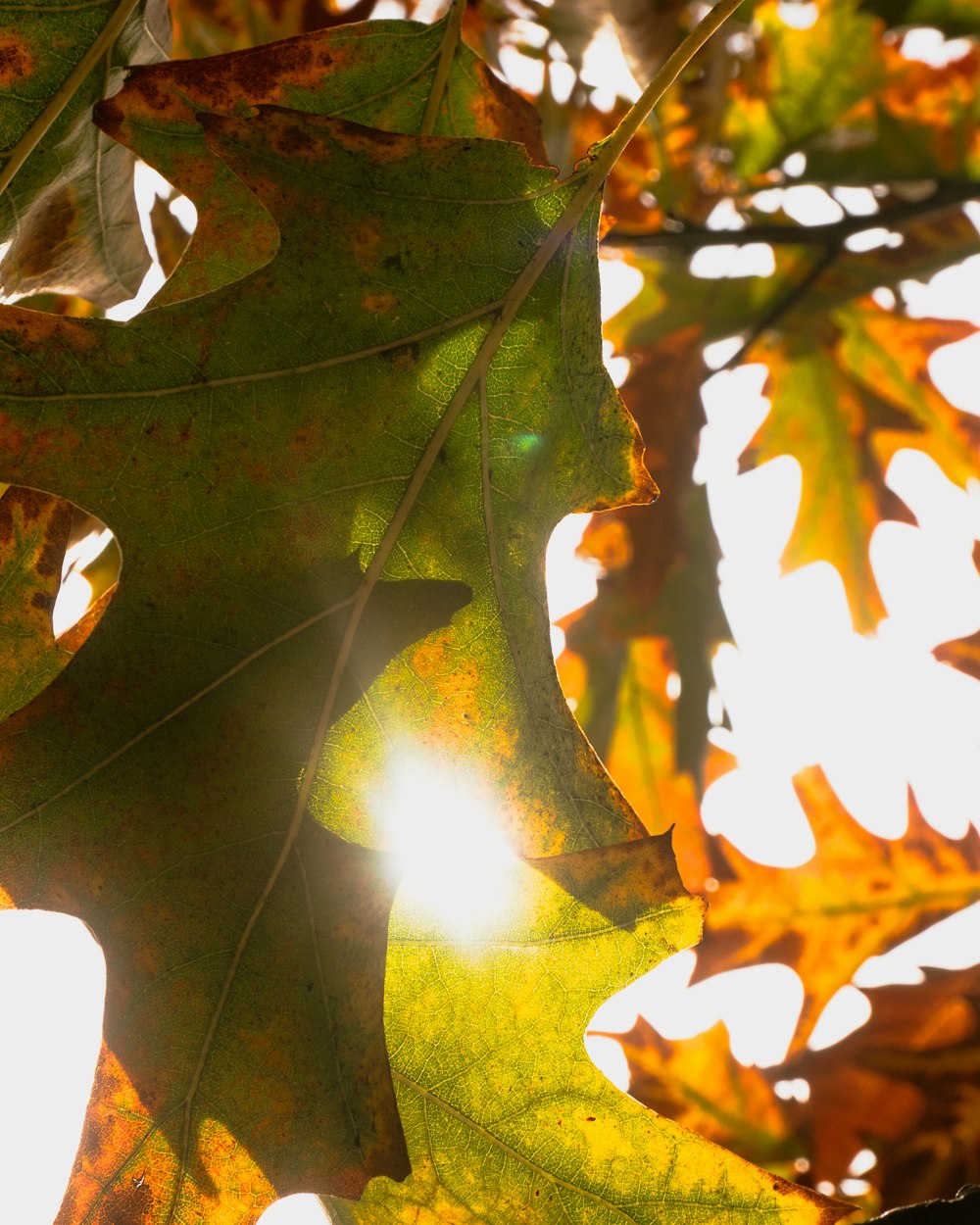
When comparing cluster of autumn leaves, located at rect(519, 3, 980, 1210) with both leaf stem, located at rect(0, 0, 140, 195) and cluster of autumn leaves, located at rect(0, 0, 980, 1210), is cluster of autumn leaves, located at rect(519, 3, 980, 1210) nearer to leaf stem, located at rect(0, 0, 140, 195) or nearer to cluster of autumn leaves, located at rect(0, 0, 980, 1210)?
cluster of autumn leaves, located at rect(0, 0, 980, 1210)

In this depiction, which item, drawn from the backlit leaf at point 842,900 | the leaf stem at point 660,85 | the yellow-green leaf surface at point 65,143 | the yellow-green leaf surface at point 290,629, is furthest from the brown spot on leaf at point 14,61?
the backlit leaf at point 842,900

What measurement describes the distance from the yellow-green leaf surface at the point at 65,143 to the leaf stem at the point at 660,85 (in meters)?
0.37

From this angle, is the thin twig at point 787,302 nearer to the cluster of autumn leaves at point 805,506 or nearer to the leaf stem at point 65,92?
the cluster of autumn leaves at point 805,506

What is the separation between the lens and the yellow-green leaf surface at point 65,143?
76 cm

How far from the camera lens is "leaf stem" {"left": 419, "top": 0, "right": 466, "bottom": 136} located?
3.04 feet

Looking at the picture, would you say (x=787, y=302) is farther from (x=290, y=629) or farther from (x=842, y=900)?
(x=290, y=629)

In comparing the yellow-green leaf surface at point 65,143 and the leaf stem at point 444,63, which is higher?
the leaf stem at point 444,63

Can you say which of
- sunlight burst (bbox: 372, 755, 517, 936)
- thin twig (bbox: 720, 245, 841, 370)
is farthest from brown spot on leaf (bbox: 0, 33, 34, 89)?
thin twig (bbox: 720, 245, 841, 370)

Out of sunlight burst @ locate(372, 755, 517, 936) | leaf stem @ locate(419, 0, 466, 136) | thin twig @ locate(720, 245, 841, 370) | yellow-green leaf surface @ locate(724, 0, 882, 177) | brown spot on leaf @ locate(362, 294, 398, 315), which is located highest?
yellow-green leaf surface @ locate(724, 0, 882, 177)

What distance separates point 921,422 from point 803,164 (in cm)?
65

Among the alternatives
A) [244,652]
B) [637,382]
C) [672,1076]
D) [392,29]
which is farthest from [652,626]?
[244,652]

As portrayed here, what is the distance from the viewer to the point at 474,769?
0.70 m

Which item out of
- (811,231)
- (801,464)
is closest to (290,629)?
(811,231)

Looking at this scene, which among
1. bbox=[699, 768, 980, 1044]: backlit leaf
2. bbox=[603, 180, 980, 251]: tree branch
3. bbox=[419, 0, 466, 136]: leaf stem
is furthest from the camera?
bbox=[699, 768, 980, 1044]: backlit leaf
